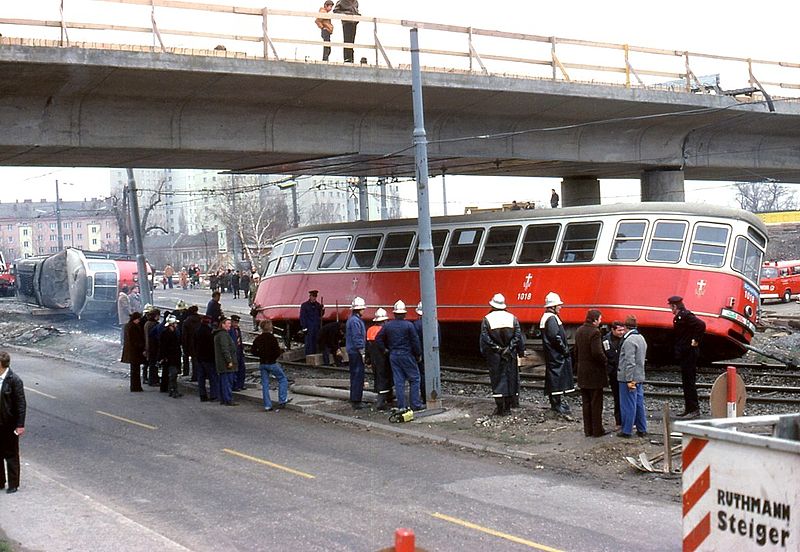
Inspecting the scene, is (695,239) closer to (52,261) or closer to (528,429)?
(528,429)

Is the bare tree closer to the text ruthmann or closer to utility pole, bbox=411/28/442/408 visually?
utility pole, bbox=411/28/442/408

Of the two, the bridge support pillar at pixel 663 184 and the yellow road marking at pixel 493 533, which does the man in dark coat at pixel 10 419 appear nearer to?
the yellow road marking at pixel 493 533

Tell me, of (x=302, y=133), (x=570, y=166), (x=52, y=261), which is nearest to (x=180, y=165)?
(x=302, y=133)

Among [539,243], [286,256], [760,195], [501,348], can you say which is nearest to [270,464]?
[501,348]

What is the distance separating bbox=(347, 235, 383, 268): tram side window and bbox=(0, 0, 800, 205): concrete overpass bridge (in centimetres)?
177

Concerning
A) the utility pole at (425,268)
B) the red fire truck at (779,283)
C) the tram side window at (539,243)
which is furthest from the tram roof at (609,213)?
the red fire truck at (779,283)

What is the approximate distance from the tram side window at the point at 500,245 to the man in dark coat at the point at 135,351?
301 inches

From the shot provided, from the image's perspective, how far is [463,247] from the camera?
926 inches

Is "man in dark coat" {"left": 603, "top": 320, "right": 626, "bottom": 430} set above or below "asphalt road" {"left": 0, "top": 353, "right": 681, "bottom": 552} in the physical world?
above

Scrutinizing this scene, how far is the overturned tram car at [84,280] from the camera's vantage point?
143 ft

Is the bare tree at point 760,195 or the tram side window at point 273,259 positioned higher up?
the bare tree at point 760,195

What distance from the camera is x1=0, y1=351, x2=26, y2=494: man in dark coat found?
1118cm

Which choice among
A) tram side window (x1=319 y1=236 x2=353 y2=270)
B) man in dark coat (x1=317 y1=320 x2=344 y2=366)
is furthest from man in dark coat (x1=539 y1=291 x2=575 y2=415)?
tram side window (x1=319 y1=236 x2=353 y2=270)

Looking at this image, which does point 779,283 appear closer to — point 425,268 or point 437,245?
point 437,245
